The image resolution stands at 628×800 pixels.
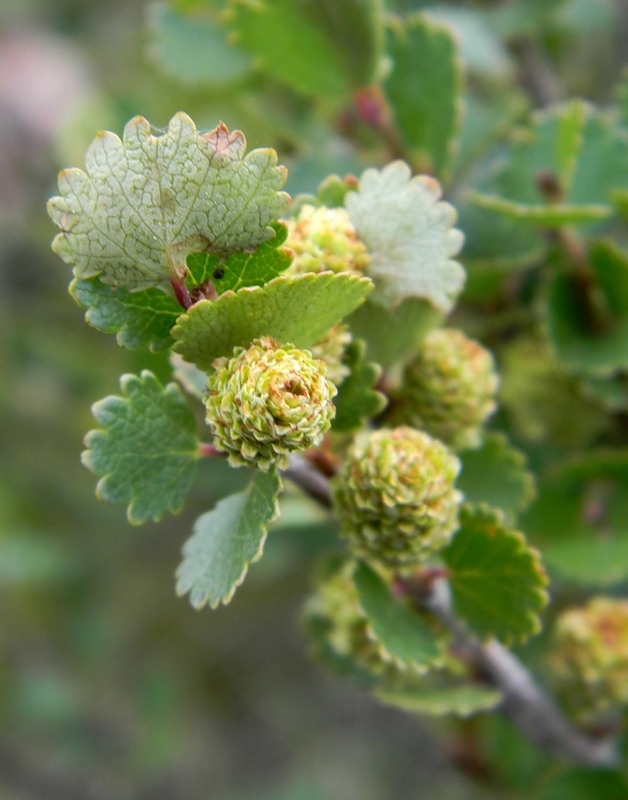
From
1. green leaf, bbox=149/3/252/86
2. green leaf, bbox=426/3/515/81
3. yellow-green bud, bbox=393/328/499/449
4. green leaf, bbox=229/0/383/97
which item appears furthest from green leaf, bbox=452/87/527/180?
yellow-green bud, bbox=393/328/499/449

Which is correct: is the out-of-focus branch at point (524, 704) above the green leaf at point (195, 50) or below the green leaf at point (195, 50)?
below

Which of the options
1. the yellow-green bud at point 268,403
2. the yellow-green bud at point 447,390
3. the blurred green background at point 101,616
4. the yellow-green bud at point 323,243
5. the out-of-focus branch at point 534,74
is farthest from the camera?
the blurred green background at point 101,616

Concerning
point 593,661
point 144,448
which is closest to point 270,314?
point 144,448

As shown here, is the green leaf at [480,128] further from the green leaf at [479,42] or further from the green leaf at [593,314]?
the green leaf at [593,314]

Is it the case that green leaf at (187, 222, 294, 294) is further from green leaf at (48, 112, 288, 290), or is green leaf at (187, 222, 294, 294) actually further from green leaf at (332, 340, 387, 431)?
green leaf at (332, 340, 387, 431)

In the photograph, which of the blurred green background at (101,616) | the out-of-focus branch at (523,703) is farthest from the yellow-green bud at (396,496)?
the blurred green background at (101,616)

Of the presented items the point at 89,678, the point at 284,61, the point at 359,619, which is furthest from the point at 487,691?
the point at 89,678
